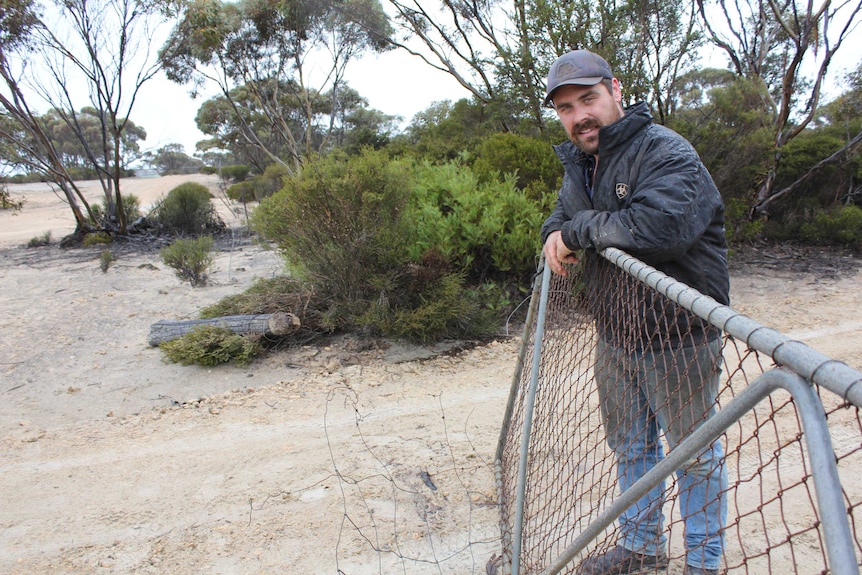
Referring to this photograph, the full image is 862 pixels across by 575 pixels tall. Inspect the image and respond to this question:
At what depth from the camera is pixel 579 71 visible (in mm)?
1978

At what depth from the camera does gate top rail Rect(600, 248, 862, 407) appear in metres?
0.79

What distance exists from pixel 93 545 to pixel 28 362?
3.34 metres

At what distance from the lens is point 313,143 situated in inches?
1337

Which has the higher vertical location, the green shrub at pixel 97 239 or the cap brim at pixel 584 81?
the cap brim at pixel 584 81

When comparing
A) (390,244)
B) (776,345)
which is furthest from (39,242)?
(776,345)

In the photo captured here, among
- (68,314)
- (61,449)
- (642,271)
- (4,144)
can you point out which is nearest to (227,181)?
(4,144)

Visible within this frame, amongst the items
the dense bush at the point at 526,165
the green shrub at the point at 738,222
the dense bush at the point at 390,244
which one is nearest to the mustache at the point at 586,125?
the dense bush at the point at 390,244

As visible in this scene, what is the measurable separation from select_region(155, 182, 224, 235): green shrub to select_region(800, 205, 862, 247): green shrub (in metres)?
14.6

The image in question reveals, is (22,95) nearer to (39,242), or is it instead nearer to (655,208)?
(39,242)

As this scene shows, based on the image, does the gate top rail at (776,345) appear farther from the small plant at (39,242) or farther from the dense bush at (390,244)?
the small plant at (39,242)

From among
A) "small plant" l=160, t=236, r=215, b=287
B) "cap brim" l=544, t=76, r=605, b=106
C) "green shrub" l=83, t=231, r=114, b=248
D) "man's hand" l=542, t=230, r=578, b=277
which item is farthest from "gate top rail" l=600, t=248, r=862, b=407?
"green shrub" l=83, t=231, r=114, b=248

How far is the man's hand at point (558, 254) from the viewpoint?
2129 millimetres

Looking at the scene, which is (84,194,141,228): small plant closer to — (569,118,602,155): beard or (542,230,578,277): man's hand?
(542,230,578,277): man's hand

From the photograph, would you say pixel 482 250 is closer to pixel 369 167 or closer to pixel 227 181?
pixel 369 167
